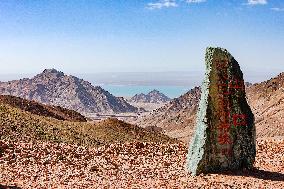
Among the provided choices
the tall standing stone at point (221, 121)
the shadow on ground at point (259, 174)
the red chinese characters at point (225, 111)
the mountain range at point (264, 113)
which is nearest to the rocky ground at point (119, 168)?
the shadow on ground at point (259, 174)

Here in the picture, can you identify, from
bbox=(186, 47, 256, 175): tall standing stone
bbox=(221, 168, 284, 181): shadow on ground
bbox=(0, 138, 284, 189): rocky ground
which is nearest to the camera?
bbox=(0, 138, 284, 189): rocky ground

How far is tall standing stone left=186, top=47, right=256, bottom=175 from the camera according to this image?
18766 millimetres

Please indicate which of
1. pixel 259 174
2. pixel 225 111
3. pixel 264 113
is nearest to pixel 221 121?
pixel 225 111

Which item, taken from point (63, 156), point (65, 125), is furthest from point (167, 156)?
point (65, 125)

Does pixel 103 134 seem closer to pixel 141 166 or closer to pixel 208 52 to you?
pixel 141 166

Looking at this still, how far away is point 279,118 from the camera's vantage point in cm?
10956

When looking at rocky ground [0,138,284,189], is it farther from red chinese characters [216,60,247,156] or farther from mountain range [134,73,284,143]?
mountain range [134,73,284,143]

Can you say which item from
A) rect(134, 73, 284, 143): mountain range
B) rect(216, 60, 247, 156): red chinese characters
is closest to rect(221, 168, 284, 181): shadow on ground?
rect(216, 60, 247, 156): red chinese characters

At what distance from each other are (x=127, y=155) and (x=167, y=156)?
2216mm

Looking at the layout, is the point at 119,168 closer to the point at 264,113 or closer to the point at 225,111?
the point at 225,111

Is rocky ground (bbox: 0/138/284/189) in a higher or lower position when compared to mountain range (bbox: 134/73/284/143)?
higher

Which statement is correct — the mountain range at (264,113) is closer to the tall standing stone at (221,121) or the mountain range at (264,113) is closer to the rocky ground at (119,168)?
the rocky ground at (119,168)

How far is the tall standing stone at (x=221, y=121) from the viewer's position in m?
18.8

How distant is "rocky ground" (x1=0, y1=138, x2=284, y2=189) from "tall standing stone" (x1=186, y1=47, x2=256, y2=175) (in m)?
0.63
